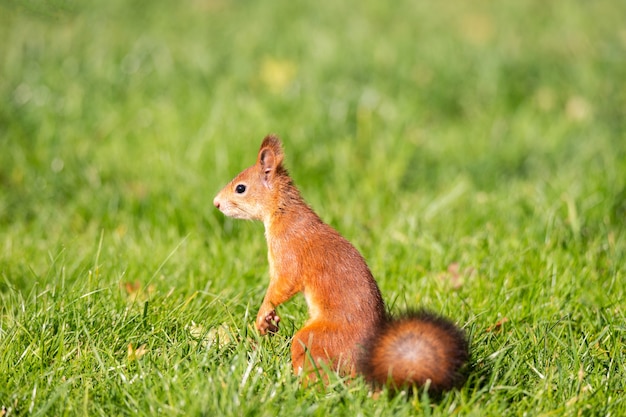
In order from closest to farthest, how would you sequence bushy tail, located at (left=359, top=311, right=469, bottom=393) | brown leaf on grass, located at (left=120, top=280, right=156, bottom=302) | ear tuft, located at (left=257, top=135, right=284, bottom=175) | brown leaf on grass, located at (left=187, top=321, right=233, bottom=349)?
bushy tail, located at (left=359, top=311, right=469, bottom=393) < brown leaf on grass, located at (left=187, top=321, right=233, bottom=349) < ear tuft, located at (left=257, top=135, right=284, bottom=175) < brown leaf on grass, located at (left=120, top=280, right=156, bottom=302)

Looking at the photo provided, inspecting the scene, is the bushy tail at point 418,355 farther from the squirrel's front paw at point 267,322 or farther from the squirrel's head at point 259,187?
the squirrel's head at point 259,187

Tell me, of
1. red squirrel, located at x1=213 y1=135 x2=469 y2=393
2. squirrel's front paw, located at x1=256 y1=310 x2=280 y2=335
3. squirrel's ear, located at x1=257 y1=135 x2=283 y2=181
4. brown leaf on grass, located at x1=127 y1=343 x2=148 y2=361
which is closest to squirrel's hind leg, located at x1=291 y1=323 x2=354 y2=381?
red squirrel, located at x1=213 y1=135 x2=469 y2=393

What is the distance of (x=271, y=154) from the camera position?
303 centimetres

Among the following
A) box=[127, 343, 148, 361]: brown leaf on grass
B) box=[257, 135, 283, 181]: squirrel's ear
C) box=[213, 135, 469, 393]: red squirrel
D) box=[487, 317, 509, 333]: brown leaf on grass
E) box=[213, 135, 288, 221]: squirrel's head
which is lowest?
box=[487, 317, 509, 333]: brown leaf on grass

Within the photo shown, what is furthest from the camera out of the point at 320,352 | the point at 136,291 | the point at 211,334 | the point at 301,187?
the point at 301,187

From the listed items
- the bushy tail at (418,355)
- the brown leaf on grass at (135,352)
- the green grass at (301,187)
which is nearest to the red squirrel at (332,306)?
the bushy tail at (418,355)

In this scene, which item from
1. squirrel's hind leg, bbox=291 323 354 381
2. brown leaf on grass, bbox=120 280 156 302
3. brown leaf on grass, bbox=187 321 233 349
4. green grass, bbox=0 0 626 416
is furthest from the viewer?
brown leaf on grass, bbox=120 280 156 302

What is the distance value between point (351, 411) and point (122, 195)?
263 cm

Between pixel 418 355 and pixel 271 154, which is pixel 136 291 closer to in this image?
pixel 271 154

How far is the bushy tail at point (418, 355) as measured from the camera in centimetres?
241

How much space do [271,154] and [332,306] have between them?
2.22 feet

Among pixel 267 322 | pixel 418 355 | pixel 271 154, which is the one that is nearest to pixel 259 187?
pixel 271 154

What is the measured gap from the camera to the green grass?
2.68 meters

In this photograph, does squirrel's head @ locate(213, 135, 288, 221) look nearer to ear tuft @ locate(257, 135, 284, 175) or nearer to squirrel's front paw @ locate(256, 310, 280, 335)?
ear tuft @ locate(257, 135, 284, 175)
